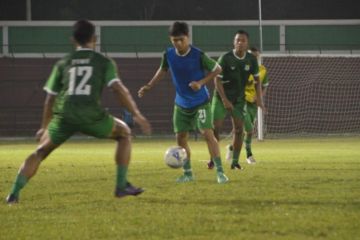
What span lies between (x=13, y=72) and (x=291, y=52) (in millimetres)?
13962

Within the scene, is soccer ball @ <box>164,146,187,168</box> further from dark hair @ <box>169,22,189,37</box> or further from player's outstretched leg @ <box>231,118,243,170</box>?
player's outstretched leg @ <box>231,118,243,170</box>

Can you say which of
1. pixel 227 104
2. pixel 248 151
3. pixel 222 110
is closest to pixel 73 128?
pixel 227 104

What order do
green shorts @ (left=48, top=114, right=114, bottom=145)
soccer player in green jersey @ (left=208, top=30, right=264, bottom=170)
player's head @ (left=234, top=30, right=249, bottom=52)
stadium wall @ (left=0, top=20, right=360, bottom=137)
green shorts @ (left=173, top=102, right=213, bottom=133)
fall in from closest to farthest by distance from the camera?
green shorts @ (left=48, top=114, right=114, bottom=145), green shorts @ (left=173, top=102, right=213, bottom=133), player's head @ (left=234, top=30, right=249, bottom=52), soccer player in green jersey @ (left=208, top=30, right=264, bottom=170), stadium wall @ (left=0, top=20, right=360, bottom=137)

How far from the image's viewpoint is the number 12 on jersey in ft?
27.3

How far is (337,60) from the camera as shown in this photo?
38.9 meters

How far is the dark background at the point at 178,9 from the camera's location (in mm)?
48500

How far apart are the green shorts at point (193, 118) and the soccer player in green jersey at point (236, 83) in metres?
1.44

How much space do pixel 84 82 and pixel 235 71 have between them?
5.53 meters

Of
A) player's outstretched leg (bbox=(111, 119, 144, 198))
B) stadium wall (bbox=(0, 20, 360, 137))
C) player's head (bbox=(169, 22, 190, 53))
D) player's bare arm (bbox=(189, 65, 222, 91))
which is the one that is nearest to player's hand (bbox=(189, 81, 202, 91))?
player's bare arm (bbox=(189, 65, 222, 91))

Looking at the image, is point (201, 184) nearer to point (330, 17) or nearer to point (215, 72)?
point (215, 72)

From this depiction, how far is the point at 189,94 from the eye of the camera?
11.5m

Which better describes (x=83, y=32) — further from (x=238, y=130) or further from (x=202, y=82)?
(x=238, y=130)

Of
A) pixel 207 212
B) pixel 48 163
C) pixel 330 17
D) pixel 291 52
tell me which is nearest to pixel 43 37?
pixel 291 52

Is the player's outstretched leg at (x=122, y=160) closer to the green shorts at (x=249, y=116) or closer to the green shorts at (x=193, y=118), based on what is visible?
the green shorts at (x=193, y=118)
